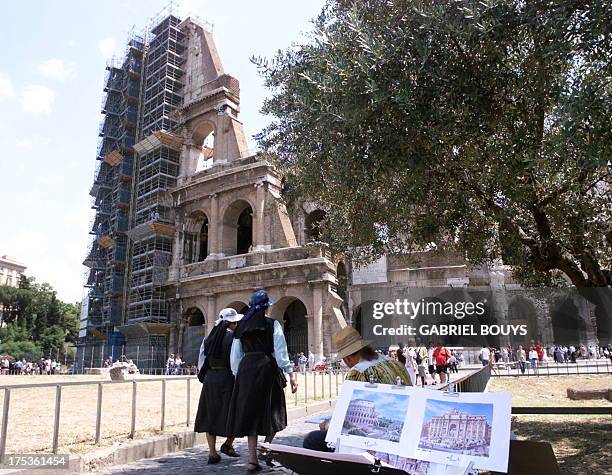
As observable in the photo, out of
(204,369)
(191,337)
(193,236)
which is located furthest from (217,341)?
(193,236)

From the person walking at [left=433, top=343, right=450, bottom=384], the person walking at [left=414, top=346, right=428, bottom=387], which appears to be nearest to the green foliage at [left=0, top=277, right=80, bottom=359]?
the person walking at [left=414, top=346, right=428, bottom=387]

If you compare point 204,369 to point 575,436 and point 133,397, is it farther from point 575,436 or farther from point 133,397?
point 575,436

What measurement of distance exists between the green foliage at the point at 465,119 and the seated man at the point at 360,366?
7.77 ft

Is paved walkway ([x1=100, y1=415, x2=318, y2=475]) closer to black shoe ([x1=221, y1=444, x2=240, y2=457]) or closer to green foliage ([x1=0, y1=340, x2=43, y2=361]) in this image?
black shoe ([x1=221, y1=444, x2=240, y2=457])

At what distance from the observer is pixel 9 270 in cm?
9088

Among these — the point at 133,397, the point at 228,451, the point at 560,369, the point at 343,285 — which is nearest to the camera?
the point at 228,451

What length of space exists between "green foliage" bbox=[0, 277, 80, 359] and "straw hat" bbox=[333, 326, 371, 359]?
2340 inches

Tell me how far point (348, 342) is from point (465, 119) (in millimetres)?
3582

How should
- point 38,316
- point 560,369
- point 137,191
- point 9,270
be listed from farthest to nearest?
point 9,270 < point 38,316 < point 137,191 < point 560,369


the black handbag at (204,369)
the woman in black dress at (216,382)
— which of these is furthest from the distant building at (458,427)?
the black handbag at (204,369)

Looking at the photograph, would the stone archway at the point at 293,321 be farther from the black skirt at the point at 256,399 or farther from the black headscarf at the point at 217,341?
the black skirt at the point at 256,399

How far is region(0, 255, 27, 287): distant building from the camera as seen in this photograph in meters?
88.6

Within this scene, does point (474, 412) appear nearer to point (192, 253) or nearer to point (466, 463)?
point (466, 463)

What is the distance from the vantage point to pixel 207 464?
18.0ft
